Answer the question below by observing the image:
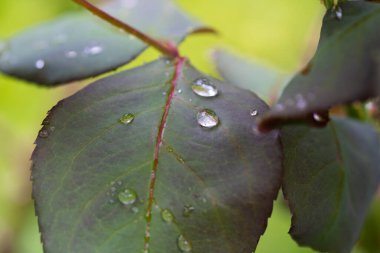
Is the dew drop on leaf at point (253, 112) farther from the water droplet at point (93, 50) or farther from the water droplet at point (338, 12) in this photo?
the water droplet at point (93, 50)

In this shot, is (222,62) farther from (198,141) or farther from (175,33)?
(198,141)

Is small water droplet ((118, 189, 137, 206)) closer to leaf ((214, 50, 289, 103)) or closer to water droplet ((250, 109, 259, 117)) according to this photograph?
water droplet ((250, 109, 259, 117))

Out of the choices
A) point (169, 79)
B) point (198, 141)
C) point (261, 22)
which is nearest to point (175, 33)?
point (169, 79)

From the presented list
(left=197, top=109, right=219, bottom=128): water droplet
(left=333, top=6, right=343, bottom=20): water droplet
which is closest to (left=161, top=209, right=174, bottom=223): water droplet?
(left=197, top=109, right=219, bottom=128): water droplet

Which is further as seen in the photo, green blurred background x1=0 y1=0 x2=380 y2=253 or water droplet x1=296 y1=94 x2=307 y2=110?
green blurred background x1=0 y1=0 x2=380 y2=253

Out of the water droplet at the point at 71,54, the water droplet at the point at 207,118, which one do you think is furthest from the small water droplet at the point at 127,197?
the water droplet at the point at 71,54
